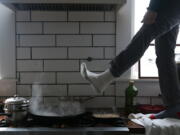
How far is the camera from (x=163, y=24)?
1200 mm

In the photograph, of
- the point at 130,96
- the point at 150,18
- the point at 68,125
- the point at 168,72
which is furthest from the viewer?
the point at 130,96

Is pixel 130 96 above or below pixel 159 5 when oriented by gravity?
Result: below

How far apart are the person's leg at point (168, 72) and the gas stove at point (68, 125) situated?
30 centimetres

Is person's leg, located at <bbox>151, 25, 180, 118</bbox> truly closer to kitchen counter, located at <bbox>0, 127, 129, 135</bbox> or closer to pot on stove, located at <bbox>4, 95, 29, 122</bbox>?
kitchen counter, located at <bbox>0, 127, 129, 135</bbox>

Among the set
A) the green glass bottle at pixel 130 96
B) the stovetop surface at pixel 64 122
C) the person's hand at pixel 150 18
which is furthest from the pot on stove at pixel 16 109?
the person's hand at pixel 150 18

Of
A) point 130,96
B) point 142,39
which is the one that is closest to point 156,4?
point 142,39

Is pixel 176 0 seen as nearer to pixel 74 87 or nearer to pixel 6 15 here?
pixel 74 87

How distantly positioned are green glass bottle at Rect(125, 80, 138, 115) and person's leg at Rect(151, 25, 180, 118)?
20 centimetres

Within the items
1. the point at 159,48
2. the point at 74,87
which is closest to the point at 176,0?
the point at 159,48

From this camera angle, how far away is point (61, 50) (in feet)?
5.75

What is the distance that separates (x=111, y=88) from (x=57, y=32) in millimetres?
514

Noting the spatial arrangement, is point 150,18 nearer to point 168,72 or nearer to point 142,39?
point 142,39

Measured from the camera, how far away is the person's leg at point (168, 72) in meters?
1.49

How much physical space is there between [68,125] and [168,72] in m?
0.63
